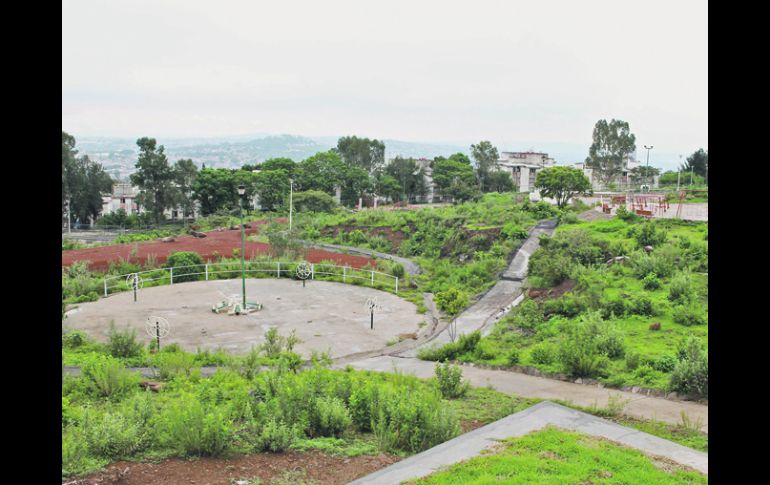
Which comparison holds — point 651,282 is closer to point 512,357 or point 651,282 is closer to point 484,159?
point 512,357

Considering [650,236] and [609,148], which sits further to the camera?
[609,148]

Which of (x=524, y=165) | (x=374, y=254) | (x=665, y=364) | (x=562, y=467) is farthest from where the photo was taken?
(x=524, y=165)

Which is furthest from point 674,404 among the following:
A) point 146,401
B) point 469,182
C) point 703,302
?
point 469,182

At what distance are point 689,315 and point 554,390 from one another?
5.26 metres

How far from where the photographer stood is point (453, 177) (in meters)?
71.1

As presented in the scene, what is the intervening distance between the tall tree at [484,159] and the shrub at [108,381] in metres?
66.9

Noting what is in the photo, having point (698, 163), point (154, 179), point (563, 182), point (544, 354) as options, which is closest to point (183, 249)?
point (563, 182)

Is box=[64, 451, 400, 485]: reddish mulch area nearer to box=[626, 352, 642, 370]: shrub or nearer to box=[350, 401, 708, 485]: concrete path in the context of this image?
box=[350, 401, 708, 485]: concrete path

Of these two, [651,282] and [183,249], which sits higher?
[183,249]

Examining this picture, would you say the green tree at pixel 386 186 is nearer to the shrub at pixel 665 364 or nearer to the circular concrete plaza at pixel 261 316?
the circular concrete plaza at pixel 261 316

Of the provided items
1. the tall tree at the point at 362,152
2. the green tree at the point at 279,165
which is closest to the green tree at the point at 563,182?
the green tree at the point at 279,165

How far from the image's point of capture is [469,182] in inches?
2825

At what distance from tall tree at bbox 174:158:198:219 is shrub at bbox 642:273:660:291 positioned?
47694 millimetres

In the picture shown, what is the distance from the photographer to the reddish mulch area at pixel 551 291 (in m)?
18.7
